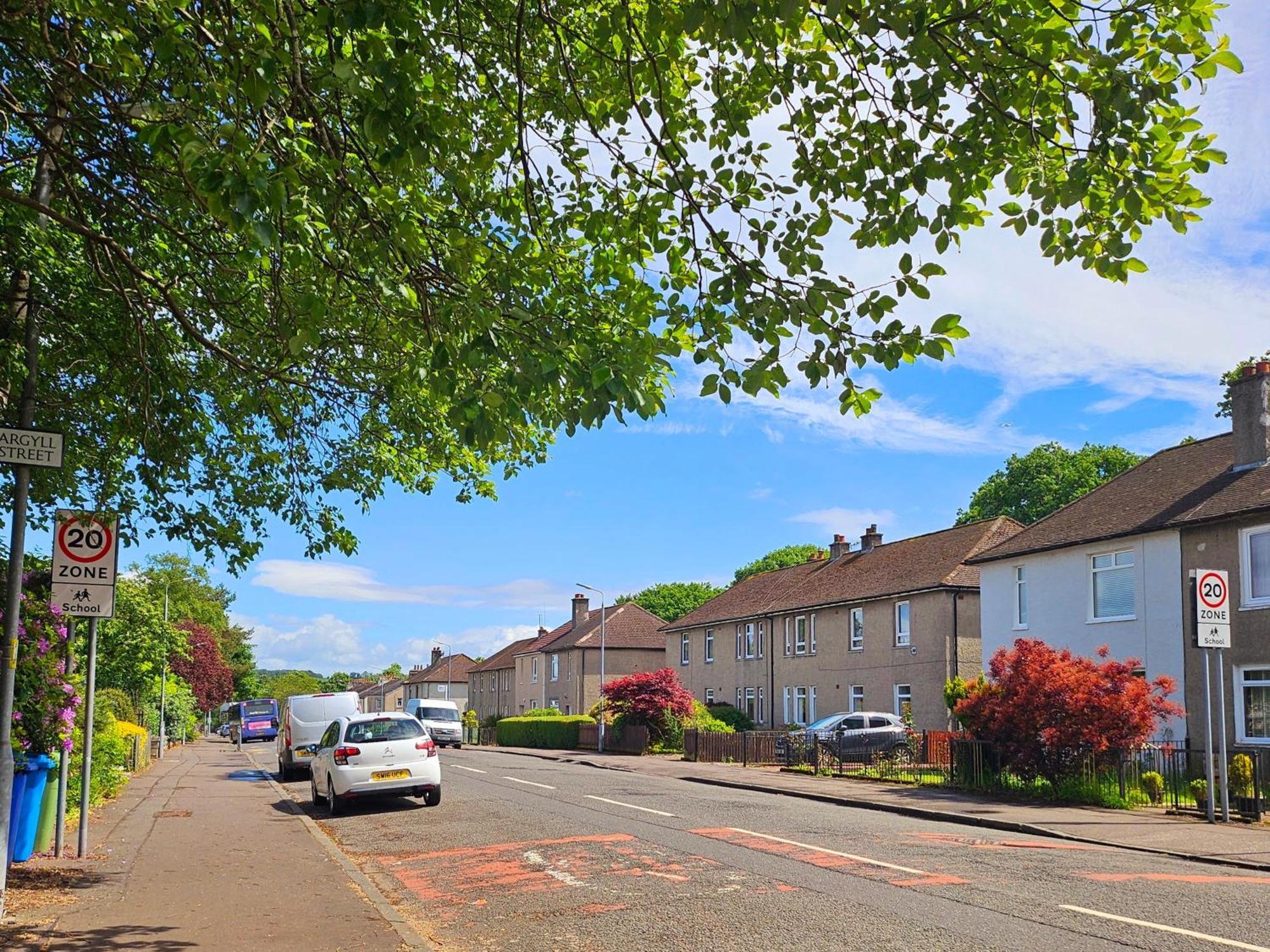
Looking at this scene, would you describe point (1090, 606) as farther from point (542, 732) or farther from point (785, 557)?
point (785, 557)

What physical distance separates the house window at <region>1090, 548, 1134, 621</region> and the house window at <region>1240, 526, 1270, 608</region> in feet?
12.0

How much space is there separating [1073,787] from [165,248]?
17.0 metres

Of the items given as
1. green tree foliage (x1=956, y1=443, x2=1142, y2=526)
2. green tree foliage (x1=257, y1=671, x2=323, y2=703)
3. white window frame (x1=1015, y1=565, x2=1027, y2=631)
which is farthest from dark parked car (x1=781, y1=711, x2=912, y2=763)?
green tree foliage (x1=257, y1=671, x2=323, y2=703)

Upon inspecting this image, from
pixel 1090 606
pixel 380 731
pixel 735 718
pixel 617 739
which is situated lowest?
pixel 617 739

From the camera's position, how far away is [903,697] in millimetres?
40312

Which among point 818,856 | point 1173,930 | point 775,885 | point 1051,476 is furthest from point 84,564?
point 1051,476

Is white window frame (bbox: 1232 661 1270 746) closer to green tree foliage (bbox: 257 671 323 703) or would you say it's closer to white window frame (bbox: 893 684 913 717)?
white window frame (bbox: 893 684 913 717)

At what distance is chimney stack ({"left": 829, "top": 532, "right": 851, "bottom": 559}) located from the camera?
5206 centimetres

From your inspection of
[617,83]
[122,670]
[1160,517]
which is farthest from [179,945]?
[122,670]

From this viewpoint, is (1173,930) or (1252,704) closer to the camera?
(1173,930)

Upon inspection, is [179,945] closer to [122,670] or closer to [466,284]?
[466,284]

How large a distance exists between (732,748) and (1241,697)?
1569 cm

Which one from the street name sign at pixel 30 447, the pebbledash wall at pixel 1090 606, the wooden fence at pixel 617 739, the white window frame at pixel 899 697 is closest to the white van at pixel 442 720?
the wooden fence at pixel 617 739

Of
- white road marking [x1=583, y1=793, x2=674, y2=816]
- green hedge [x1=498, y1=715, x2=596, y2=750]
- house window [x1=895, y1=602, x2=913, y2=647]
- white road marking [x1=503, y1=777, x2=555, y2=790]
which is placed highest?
house window [x1=895, y1=602, x2=913, y2=647]
